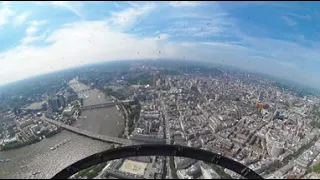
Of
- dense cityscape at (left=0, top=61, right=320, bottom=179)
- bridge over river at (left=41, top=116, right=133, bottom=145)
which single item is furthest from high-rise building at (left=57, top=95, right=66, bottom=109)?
bridge over river at (left=41, top=116, right=133, bottom=145)

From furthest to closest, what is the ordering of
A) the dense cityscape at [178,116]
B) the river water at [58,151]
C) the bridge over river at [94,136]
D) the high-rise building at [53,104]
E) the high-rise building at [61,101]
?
the high-rise building at [61,101] → the high-rise building at [53,104] → the bridge over river at [94,136] → the river water at [58,151] → the dense cityscape at [178,116]

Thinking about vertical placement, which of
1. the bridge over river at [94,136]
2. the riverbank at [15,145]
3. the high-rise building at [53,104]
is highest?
the high-rise building at [53,104]

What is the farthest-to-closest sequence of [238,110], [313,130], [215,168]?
[238,110], [313,130], [215,168]

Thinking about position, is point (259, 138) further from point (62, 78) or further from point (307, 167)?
point (62, 78)

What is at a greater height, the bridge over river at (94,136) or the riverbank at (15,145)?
the bridge over river at (94,136)

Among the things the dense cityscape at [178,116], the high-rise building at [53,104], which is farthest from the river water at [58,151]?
the high-rise building at [53,104]

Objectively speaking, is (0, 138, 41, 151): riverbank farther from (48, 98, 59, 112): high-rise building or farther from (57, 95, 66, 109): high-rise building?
(57, 95, 66, 109): high-rise building

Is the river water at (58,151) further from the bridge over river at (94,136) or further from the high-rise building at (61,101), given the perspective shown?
the high-rise building at (61,101)

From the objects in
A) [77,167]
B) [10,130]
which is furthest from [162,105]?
[77,167]
